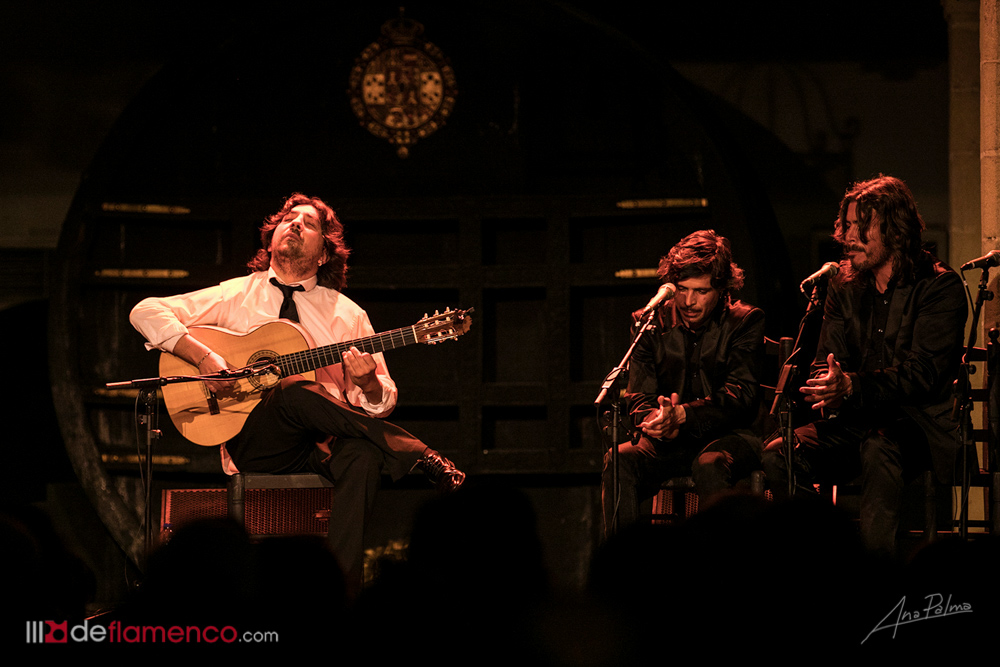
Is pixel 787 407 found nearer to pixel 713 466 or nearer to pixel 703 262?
pixel 713 466

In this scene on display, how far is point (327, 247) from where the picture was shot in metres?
4.76

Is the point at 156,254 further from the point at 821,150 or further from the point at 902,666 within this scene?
the point at 902,666

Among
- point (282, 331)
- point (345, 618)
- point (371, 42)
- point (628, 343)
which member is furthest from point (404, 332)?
point (345, 618)

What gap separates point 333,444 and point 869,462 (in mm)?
2086

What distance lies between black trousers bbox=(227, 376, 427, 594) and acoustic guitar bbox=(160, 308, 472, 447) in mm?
173

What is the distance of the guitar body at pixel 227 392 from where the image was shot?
4316 millimetres

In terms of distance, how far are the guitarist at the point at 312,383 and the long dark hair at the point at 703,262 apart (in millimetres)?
1241

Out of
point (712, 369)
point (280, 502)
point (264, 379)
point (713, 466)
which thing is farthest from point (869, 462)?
point (264, 379)

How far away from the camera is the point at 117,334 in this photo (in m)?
5.17

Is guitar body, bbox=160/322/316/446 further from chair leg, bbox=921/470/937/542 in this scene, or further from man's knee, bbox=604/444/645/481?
chair leg, bbox=921/470/937/542

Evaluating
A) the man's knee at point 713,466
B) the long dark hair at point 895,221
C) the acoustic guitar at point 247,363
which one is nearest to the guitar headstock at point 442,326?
the acoustic guitar at point 247,363

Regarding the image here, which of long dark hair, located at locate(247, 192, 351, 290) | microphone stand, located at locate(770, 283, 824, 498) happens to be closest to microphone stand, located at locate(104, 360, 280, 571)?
long dark hair, located at locate(247, 192, 351, 290)

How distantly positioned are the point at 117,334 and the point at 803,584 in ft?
13.8

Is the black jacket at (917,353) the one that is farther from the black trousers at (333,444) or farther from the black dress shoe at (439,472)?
the black trousers at (333,444)
